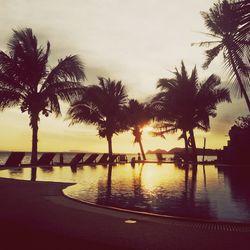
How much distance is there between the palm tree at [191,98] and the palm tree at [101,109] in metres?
4.37

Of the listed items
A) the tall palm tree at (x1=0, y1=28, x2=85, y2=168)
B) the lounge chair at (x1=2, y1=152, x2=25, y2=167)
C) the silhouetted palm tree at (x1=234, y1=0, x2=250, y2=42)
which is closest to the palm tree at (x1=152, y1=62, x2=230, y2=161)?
the tall palm tree at (x1=0, y1=28, x2=85, y2=168)

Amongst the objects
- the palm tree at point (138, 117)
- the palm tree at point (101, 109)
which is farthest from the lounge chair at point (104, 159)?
the palm tree at point (138, 117)

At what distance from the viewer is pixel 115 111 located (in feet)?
113

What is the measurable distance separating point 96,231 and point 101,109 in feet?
96.2

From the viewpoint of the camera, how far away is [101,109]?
34.0 meters

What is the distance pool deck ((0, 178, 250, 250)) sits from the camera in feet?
13.8

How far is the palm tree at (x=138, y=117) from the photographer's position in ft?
131

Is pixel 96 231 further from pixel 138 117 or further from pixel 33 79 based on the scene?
pixel 138 117

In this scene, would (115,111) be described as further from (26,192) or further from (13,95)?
(26,192)

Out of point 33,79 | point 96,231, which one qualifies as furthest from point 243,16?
point 33,79

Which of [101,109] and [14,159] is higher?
[101,109]

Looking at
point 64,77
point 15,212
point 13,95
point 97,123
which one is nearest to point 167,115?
point 97,123

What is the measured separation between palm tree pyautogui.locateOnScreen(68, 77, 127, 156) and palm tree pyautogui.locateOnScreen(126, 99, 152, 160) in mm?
4742

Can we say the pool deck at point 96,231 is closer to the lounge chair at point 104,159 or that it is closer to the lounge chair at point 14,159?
the lounge chair at point 14,159
